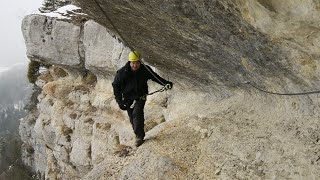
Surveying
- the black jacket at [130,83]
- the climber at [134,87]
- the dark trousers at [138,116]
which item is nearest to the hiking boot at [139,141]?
the climber at [134,87]

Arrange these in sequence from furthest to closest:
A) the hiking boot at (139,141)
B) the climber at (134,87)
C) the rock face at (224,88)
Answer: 1. the hiking boot at (139,141)
2. the climber at (134,87)
3. the rock face at (224,88)

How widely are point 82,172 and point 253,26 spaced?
1866 centimetres

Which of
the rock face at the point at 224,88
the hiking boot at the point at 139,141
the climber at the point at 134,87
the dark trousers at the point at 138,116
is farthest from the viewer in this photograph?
the hiking boot at the point at 139,141

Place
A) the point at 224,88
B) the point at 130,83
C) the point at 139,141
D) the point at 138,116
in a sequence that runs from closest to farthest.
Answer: the point at 130,83, the point at 138,116, the point at 139,141, the point at 224,88

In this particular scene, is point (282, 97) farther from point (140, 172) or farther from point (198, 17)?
point (140, 172)

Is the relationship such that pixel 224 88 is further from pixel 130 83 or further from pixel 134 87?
pixel 130 83

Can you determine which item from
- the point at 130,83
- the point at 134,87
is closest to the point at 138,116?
the point at 134,87

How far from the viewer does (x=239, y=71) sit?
34.4ft

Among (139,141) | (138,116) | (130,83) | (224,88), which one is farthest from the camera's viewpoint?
(224,88)

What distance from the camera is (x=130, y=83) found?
11266mm

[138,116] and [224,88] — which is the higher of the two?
[224,88]

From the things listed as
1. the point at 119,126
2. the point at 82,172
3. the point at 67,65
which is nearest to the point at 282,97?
the point at 119,126

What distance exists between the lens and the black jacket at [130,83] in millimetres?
10953

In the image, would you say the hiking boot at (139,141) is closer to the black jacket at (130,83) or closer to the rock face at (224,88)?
the rock face at (224,88)
